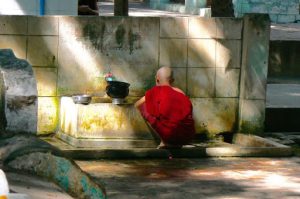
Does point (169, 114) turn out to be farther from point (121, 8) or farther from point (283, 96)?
point (121, 8)

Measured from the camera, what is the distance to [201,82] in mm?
11109

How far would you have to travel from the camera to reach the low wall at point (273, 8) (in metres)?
26.5

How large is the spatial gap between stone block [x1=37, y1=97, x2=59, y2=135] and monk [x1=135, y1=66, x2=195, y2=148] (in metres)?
1.08

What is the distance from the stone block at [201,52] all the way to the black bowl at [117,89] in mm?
1008

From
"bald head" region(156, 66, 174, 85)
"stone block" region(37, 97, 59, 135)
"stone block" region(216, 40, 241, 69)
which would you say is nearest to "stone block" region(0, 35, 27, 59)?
"stone block" region(37, 97, 59, 135)

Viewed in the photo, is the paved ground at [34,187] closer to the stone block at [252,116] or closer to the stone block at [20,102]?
the stone block at [20,102]

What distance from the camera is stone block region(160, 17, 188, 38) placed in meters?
10.9

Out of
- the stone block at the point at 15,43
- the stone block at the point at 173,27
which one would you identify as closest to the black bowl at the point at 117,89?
the stone block at the point at 173,27

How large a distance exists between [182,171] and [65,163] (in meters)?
2.71

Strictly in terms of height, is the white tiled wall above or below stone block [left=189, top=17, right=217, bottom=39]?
above

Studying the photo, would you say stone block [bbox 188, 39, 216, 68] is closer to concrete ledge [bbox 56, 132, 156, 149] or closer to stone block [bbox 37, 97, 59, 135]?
concrete ledge [bbox 56, 132, 156, 149]

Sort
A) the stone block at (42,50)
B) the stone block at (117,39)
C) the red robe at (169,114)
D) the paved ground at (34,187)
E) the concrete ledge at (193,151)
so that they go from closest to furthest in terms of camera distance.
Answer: the paved ground at (34,187) → the concrete ledge at (193,151) → the red robe at (169,114) → the stone block at (42,50) → the stone block at (117,39)

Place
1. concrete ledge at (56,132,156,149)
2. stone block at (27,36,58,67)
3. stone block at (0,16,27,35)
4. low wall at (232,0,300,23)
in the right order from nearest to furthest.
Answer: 1. concrete ledge at (56,132,156,149)
2. stone block at (0,16,27,35)
3. stone block at (27,36,58,67)
4. low wall at (232,0,300,23)

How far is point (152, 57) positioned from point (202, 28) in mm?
770
